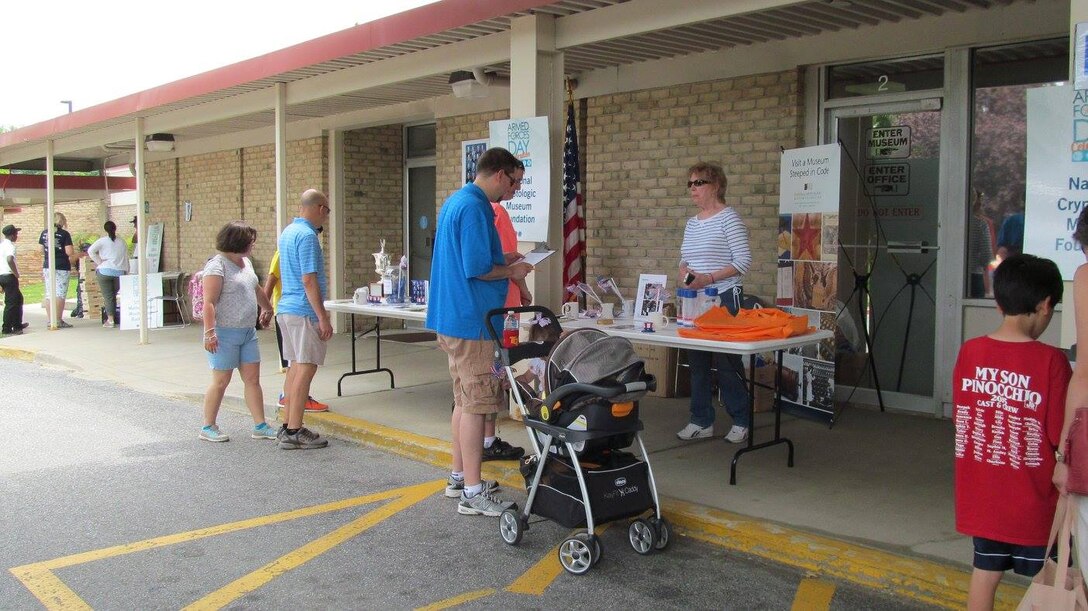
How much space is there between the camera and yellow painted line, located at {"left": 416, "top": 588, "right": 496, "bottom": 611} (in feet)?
13.9

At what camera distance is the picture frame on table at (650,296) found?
6.35 meters

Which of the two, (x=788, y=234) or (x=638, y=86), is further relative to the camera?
(x=638, y=86)

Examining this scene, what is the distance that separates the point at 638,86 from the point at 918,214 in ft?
9.65

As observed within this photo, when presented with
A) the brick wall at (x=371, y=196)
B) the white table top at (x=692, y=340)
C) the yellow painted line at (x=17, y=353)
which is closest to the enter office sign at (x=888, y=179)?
the white table top at (x=692, y=340)

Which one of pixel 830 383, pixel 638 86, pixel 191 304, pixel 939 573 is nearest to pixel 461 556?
pixel 939 573

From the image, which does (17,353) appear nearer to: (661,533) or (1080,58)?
(661,533)

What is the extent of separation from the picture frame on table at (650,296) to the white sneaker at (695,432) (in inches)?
40.5

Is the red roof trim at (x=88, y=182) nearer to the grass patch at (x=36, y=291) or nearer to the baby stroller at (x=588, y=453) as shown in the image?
the grass patch at (x=36, y=291)

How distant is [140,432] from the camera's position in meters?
8.02

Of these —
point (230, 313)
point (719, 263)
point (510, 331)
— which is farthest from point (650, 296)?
point (230, 313)

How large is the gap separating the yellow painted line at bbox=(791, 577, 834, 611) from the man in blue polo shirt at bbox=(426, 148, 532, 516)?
1689 mm

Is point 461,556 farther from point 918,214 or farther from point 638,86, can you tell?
point 638,86

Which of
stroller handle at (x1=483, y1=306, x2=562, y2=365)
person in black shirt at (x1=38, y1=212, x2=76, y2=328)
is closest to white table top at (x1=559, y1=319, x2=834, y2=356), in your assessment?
stroller handle at (x1=483, y1=306, x2=562, y2=365)

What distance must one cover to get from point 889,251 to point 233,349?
5.35 metres
